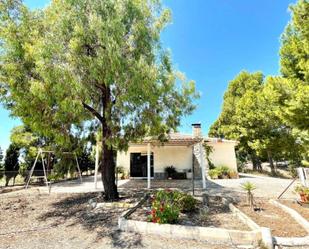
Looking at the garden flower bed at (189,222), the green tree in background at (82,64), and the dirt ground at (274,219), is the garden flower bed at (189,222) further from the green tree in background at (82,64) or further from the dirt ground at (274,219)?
the green tree in background at (82,64)

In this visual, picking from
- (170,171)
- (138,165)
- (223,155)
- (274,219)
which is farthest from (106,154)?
(223,155)

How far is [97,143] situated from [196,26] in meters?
10.8

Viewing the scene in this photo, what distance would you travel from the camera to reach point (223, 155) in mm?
21297

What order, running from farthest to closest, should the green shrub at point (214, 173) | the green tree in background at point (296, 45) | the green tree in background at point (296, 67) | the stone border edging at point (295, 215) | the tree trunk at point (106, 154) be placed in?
1. the green shrub at point (214, 173)
2. the green tree in background at point (296, 45)
3. the green tree in background at point (296, 67)
4. the tree trunk at point (106, 154)
5. the stone border edging at point (295, 215)

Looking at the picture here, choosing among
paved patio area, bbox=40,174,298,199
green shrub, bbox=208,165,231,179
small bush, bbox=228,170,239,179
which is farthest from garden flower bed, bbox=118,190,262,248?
small bush, bbox=228,170,239,179

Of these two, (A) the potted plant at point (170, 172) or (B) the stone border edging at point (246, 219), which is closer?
(B) the stone border edging at point (246, 219)

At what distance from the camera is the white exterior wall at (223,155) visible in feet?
69.4

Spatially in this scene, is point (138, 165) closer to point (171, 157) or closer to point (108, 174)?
point (171, 157)

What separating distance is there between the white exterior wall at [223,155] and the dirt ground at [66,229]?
12929 millimetres

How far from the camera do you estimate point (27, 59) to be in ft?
24.3

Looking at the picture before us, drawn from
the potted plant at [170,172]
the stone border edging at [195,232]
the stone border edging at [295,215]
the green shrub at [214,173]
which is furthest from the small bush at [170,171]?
the stone border edging at [195,232]

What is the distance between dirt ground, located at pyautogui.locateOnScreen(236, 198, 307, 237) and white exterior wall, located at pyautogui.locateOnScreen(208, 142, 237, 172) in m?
11.7

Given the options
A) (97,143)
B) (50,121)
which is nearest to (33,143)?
(97,143)

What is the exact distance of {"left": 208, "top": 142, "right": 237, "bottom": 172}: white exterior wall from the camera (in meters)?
21.2
